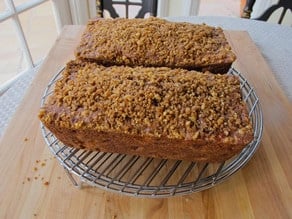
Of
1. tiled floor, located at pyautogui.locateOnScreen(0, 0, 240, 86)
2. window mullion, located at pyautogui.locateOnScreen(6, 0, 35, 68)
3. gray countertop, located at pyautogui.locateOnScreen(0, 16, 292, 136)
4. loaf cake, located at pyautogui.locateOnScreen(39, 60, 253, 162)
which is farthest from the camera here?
tiled floor, located at pyautogui.locateOnScreen(0, 0, 240, 86)

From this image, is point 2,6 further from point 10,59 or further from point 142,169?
point 142,169

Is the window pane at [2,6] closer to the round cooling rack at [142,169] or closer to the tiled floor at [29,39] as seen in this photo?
the tiled floor at [29,39]

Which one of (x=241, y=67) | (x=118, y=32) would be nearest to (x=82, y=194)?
(x=118, y=32)

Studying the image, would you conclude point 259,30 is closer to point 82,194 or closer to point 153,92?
point 153,92

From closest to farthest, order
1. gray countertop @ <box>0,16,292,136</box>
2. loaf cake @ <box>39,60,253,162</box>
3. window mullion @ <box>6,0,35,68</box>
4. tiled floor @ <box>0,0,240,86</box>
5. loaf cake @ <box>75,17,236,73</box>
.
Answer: loaf cake @ <box>39,60,253,162</box> < loaf cake @ <box>75,17,236,73</box> < gray countertop @ <box>0,16,292,136</box> < window mullion @ <box>6,0,35,68</box> < tiled floor @ <box>0,0,240,86</box>

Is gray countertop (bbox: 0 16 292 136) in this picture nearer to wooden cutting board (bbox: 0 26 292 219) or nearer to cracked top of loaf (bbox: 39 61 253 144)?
wooden cutting board (bbox: 0 26 292 219)

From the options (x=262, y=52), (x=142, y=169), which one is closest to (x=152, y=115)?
(x=142, y=169)

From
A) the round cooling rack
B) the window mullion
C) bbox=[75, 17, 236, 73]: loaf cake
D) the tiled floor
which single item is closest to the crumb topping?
bbox=[75, 17, 236, 73]: loaf cake
